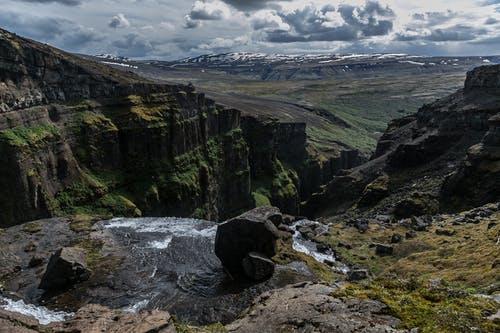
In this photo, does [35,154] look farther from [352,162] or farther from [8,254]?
[352,162]

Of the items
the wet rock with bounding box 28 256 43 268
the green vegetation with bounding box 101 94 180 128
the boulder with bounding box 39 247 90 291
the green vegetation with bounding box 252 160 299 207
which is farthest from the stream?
the green vegetation with bounding box 252 160 299 207

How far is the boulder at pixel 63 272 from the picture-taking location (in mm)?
35438

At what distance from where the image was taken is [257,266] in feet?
116

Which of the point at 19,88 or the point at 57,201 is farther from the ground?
the point at 19,88

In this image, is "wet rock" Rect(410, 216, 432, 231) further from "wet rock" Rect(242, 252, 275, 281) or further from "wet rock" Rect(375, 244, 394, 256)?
"wet rock" Rect(242, 252, 275, 281)

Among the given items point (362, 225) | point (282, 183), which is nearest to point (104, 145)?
point (362, 225)

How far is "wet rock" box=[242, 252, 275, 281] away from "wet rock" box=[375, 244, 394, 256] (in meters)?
18.3

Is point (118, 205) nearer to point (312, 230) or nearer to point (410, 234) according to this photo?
point (312, 230)

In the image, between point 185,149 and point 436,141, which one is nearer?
point 185,149

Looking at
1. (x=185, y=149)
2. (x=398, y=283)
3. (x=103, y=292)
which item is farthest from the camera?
(x=185, y=149)

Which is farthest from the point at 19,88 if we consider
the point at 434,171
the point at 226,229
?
the point at 434,171

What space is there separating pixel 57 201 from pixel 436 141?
8005 cm

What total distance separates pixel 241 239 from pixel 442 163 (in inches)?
2740

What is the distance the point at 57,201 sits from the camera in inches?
2466
